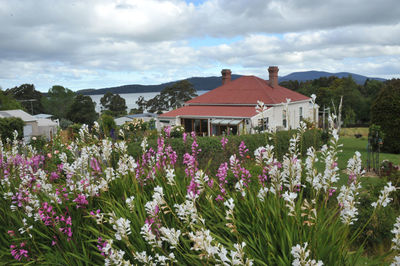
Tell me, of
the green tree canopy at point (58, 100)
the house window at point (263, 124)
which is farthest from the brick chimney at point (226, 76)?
the green tree canopy at point (58, 100)

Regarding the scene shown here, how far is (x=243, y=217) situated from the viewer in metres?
3.34

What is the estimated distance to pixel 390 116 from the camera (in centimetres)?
1870

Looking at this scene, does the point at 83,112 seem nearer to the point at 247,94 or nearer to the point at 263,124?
the point at 247,94

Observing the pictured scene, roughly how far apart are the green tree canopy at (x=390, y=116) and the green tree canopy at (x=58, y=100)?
271 ft

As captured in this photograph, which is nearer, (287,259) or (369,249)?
(287,259)

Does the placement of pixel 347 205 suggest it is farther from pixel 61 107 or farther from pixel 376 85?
pixel 61 107

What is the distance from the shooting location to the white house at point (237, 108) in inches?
1101

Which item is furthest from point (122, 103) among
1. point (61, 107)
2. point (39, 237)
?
point (39, 237)

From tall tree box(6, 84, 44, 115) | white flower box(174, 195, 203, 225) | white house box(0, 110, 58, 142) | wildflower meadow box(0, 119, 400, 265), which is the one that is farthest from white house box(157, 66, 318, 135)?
tall tree box(6, 84, 44, 115)

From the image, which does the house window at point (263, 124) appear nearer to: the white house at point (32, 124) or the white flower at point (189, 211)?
the white flower at point (189, 211)

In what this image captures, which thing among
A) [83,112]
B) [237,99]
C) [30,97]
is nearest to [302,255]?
[237,99]

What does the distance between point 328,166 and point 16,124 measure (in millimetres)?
29665

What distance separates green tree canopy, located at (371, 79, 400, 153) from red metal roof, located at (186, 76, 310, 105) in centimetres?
1075

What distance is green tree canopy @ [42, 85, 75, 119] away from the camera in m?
85.7
